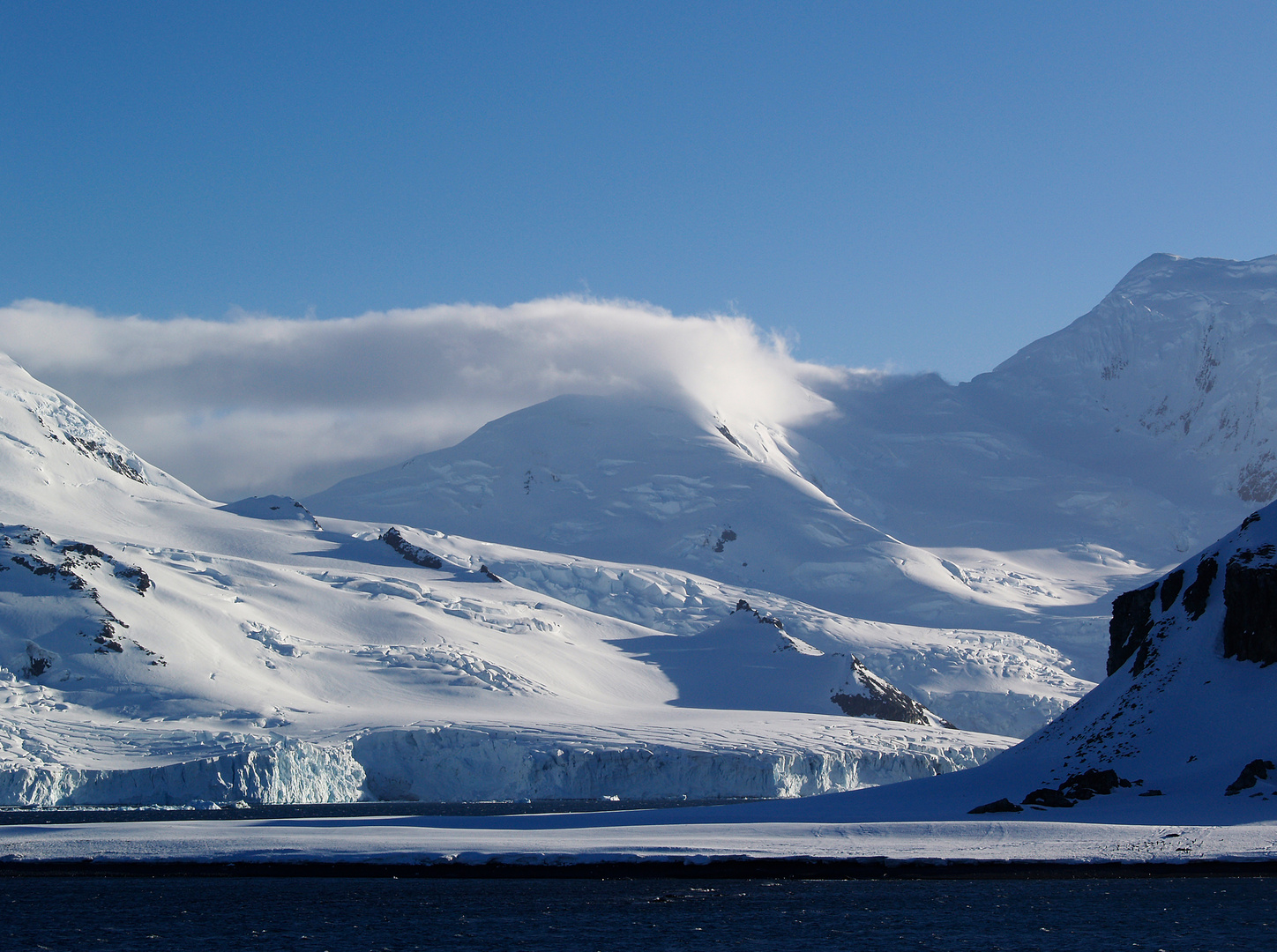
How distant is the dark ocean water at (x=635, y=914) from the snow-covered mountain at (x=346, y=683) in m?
44.7

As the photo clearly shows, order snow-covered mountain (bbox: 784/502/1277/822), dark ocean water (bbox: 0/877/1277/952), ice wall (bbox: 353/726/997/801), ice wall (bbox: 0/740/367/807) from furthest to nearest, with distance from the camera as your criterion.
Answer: ice wall (bbox: 353/726/997/801) → ice wall (bbox: 0/740/367/807) → snow-covered mountain (bbox: 784/502/1277/822) → dark ocean water (bbox: 0/877/1277/952)

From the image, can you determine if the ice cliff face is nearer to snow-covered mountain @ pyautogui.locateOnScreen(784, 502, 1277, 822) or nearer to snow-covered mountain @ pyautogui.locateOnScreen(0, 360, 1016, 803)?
snow-covered mountain @ pyautogui.locateOnScreen(784, 502, 1277, 822)

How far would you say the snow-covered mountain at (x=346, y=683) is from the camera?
85.5 m

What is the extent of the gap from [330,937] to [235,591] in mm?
91991

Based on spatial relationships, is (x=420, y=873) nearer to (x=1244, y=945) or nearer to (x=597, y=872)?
(x=597, y=872)

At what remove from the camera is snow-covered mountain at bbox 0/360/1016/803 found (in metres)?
85.5

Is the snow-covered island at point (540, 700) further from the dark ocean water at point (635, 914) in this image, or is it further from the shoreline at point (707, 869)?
the dark ocean water at point (635, 914)

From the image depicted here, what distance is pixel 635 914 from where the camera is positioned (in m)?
34.6

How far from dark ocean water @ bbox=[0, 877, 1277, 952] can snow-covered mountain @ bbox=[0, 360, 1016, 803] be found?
1759 inches

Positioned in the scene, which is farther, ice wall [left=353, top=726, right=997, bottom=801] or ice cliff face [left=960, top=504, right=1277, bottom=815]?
ice wall [left=353, top=726, right=997, bottom=801]

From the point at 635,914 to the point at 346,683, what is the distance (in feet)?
246

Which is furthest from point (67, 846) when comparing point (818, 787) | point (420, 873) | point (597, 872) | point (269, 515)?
point (269, 515)

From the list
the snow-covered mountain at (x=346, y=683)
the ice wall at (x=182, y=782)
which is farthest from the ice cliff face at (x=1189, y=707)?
the ice wall at (x=182, y=782)

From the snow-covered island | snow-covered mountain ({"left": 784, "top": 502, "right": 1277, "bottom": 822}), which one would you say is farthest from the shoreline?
snow-covered mountain ({"left": 784, "top": 502, "right": 1277, "bottom": 822})
